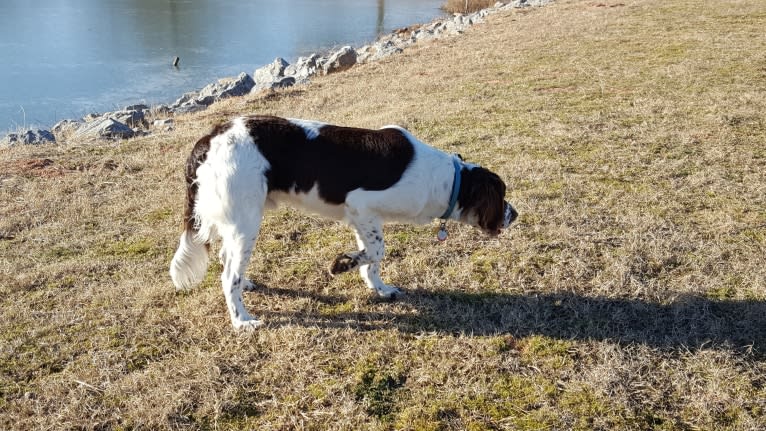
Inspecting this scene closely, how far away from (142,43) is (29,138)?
10.9 meters

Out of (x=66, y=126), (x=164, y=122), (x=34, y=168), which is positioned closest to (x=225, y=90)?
(x=164, y=122)

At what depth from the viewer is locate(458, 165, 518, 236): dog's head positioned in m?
4.22

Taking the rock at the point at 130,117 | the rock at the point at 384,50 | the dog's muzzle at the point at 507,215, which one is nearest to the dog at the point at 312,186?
the dog's muzzle at the point at 507,215

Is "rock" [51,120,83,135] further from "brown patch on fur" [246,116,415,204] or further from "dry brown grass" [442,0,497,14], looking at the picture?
"dry brown grass" [442,0,497,14]

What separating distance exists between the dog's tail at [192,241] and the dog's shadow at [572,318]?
1.89ft

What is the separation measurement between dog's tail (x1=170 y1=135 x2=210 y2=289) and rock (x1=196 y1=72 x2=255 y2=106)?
9.61 m

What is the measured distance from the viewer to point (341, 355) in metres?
3.67

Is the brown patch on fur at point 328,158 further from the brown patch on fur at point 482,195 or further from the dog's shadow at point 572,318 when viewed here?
the dog's shadow at point 572,318

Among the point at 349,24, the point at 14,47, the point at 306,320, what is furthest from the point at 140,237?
the point at 349,24

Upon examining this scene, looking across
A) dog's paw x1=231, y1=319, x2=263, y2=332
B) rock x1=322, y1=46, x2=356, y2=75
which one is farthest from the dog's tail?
rock x1=322, y1=46, x2=356, y2=75

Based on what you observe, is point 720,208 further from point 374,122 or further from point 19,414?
point 19,414

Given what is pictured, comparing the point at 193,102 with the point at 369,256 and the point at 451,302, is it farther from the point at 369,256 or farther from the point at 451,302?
the point at 451,302

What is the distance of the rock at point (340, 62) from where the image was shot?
15229 millimetres

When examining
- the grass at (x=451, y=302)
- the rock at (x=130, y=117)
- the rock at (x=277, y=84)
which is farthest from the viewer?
the rock at (x=277, y=84)
